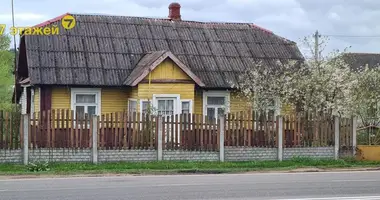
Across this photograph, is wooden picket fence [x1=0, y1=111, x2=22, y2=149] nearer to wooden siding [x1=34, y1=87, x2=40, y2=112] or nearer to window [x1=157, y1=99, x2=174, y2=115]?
wooden siding [x1=34, y1=87, x2=40, y2=112]

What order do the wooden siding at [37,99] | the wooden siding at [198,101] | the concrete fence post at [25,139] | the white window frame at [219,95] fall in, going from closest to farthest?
the concrete fence post at [25,139]
the wooden siding at [37,99]
the wooden siding at [198,101]
the white window frame at [219,95]

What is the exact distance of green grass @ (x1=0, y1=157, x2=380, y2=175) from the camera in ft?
62.9

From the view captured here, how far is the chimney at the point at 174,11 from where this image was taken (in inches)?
1267

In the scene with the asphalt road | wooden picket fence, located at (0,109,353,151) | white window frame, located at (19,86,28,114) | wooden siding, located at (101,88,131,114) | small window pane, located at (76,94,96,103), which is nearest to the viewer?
the asphalt road

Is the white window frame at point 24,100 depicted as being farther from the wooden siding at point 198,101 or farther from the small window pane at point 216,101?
the small window pane at point 216,101

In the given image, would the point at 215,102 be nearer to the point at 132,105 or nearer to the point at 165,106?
the point at 165,106

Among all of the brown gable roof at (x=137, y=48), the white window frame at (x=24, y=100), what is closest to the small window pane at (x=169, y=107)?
the brown gable roof at (x=137, y=48)

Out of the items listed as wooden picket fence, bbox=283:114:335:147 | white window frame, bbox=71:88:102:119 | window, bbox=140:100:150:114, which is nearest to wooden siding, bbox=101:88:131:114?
white window frame, bbox=71:88:102:119

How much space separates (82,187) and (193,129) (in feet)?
23.8

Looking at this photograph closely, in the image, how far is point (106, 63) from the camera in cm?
2695

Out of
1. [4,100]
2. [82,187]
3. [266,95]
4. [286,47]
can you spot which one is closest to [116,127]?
[82,187]

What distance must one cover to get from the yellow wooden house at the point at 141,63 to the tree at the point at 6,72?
12.9 metres

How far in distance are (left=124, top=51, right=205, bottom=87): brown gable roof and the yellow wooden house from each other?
0.04m

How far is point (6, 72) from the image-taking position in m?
47.6
